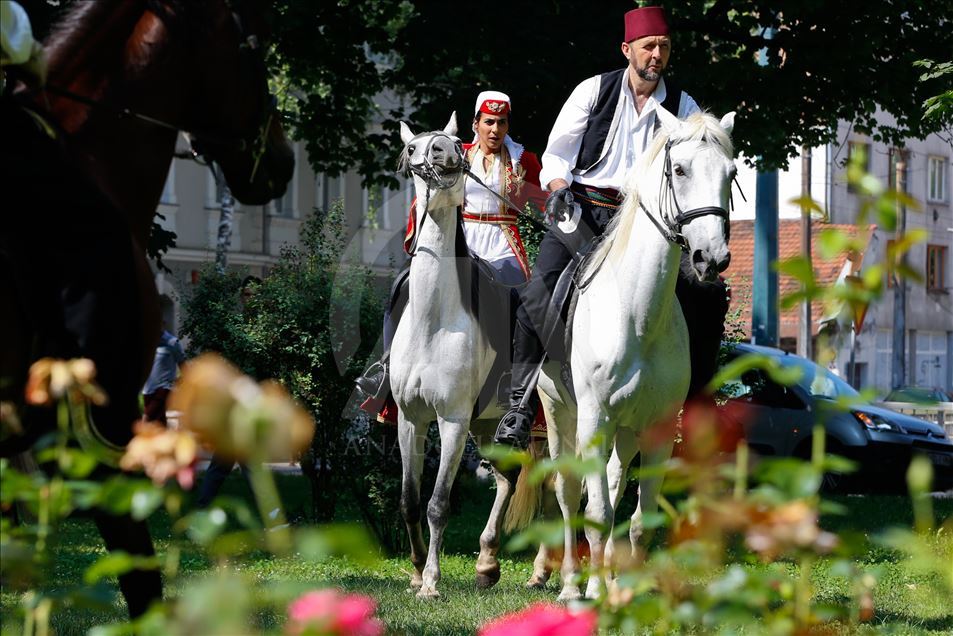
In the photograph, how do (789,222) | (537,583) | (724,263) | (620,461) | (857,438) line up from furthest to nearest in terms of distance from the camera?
(789,222)
(857,438)
(537,583)
(620,461)
(724,263)

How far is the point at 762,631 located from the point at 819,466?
1.25 ft

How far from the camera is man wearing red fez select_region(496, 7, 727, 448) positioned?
8.18 m

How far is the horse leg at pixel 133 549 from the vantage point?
4.07 meters

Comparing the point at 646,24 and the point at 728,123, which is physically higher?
the point at 646,24

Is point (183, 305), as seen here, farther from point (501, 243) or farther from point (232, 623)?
point (232, 623)

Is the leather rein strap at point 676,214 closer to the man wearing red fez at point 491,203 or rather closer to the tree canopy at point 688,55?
the man wearing red fez at point 491,203

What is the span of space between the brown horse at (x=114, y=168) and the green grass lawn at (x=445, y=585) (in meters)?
0.70

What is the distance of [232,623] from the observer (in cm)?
152

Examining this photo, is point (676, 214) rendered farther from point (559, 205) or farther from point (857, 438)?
point (857, 438)

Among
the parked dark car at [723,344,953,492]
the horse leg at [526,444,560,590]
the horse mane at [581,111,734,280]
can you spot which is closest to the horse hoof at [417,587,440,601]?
the horse leg at [526,444,560,590]

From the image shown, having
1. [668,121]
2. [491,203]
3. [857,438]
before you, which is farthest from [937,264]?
[668,121]

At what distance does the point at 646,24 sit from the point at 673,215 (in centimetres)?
167

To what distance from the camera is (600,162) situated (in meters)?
8.24

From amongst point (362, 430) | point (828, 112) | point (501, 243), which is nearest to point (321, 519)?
point (362, 430)
